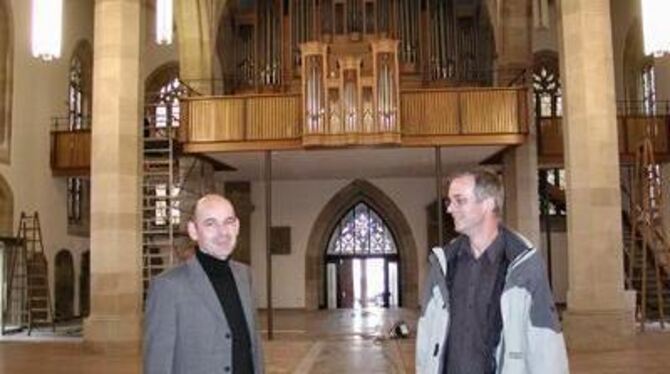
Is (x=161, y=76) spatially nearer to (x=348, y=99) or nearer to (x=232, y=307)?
(x=348, y=99)

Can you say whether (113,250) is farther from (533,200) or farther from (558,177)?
(558,177)

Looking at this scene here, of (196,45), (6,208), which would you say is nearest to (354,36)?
(196,45)

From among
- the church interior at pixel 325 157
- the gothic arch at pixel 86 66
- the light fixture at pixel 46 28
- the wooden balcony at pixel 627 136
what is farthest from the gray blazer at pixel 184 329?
the gothic arch at pixel 86 66

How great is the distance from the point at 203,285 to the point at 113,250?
9.07 metres

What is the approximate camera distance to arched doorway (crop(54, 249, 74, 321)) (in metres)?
18.5

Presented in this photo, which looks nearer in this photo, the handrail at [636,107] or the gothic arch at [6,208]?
the gothic arch at [6,208]

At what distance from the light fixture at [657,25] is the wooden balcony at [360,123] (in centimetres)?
575

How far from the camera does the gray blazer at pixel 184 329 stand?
2.81 m

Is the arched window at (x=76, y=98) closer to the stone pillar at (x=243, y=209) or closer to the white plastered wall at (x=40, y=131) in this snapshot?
the white plastered wall at (x=40, y=131)

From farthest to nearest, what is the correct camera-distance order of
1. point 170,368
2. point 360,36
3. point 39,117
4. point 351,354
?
point 360,36 → point 39,117 → point 351,354 → point 170,368

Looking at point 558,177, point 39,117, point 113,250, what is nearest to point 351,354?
point 113,250

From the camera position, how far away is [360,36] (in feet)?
65.1

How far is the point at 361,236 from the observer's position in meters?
22.2

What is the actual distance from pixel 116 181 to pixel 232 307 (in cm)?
913
